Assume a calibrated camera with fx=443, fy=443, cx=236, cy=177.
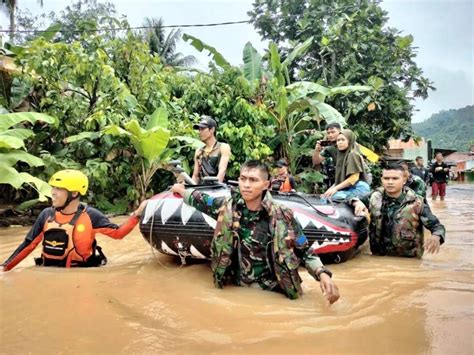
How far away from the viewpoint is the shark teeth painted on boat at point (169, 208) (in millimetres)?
3725

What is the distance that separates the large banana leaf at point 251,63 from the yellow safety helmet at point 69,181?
7.66 meters

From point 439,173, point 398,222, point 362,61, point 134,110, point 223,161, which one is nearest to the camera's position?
point 398,222

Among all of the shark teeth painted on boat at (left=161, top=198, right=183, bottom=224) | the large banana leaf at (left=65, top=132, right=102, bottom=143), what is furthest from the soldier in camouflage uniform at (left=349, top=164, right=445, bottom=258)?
the large banana leaf at (left=65, top=132, right=102, bottom=143)

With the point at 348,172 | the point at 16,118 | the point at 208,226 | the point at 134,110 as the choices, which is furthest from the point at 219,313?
the point at 134,110

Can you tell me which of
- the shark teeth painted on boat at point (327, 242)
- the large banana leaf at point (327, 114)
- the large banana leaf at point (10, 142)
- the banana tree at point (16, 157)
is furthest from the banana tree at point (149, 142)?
the shark teeth painted on boat at point (327, 242)

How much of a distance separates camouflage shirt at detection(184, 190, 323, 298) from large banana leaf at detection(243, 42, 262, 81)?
26.3ft

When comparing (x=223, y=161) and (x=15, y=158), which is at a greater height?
(x=15, y=158)

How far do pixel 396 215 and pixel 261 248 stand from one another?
6.19 feet

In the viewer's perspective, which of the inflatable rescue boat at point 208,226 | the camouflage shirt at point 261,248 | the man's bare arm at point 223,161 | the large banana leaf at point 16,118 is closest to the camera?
the camouflage shirt at point 261,248

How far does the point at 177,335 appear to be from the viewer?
2.19 m

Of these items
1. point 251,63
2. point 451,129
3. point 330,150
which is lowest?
point 330,150

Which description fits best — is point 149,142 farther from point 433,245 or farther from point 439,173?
point 439,173

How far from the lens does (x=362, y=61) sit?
1439 centimetres

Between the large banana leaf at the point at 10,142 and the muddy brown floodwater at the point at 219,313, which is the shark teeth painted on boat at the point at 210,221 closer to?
the muddy brown floodwater at the point at 219,313
